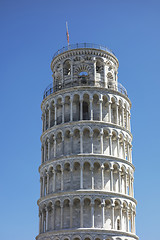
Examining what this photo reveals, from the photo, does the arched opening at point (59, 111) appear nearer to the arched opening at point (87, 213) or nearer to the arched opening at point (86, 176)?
the arched opening at point (86, 176)

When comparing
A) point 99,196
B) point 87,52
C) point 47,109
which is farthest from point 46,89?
point 99,196

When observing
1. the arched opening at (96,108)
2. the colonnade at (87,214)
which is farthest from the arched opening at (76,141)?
the colonnade at (87,214)

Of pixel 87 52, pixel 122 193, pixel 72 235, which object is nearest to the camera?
pixel 72 235

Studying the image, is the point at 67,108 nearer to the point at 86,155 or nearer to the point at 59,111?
the point at 59,111

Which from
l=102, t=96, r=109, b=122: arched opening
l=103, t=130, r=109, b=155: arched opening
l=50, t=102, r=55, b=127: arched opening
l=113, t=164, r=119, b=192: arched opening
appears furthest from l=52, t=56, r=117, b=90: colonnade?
l=113, t=164, r=119, b=192: arched opening

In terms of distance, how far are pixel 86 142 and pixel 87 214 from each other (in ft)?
24.8

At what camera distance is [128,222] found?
43062 mm

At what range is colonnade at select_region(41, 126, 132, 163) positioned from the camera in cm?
4362

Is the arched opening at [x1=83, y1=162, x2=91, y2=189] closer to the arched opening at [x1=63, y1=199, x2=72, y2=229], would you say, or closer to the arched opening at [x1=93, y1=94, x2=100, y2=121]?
the arched opening at [x1=63, y1=199, x2=72, y2=229]

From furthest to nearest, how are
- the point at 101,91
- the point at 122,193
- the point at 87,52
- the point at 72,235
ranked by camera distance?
the point at 87,52
the point at 101,91
the point at 122,193
the point at 72,235

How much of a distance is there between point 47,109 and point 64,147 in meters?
5.96

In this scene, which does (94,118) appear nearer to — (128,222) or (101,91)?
(101,91)

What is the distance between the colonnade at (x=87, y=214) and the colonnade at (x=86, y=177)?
135 cm

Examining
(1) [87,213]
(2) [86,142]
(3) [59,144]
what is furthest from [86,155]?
(1) [87,213]
